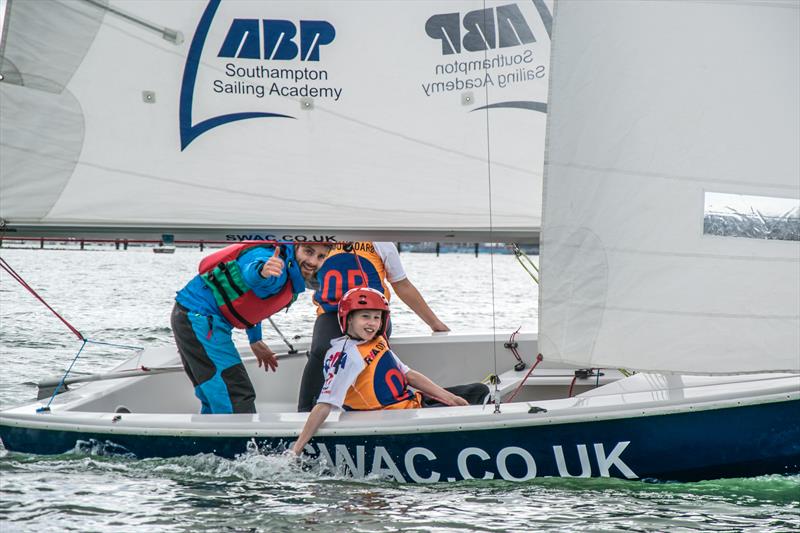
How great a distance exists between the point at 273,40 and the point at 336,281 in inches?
52.4

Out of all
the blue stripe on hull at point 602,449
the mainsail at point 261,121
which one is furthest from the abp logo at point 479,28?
the blue stripe on hull at point 602,449

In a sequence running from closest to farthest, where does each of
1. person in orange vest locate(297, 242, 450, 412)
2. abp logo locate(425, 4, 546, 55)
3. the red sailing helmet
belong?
the red sailing helmet → abp logo locate(425, 4, 546, 55) → person in orange vest locate(297, 242, 450, 412)

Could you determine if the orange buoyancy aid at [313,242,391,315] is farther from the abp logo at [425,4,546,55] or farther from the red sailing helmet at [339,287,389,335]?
the abp logo at [425,4,546,55]

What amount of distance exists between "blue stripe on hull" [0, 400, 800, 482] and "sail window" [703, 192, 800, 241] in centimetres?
73

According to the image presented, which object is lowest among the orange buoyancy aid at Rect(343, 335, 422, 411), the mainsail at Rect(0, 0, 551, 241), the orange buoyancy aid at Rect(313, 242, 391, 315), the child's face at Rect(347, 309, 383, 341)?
the orange buoyancy aid at Rect(343, 335, 422, 411)

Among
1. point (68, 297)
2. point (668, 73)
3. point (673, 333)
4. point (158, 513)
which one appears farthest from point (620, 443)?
point (68, 297)

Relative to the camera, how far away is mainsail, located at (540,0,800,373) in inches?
167

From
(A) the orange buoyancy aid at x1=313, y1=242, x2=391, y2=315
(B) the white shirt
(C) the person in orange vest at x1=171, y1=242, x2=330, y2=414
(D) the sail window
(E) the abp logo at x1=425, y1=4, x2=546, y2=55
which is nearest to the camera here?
(D) the sail window

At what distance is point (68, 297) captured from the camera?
19453 mm

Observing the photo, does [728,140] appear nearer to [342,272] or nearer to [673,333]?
[673,333]

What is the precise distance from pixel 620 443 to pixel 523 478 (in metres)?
0.45

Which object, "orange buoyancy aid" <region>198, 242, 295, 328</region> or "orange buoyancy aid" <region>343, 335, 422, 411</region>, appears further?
"orange buoyancy aid" <region>198, 242, 295, 328</region>

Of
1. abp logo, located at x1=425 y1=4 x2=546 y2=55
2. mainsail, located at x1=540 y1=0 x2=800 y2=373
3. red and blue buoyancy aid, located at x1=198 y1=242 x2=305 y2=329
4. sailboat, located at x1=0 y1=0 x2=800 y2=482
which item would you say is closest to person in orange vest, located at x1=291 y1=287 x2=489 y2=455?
sailboat, located at x1=0 y1=0 x2=800 y2=482

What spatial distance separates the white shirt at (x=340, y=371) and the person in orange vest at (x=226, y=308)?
22.3 inches
